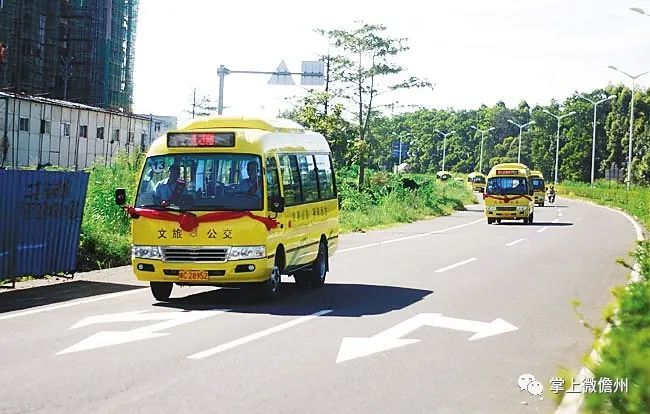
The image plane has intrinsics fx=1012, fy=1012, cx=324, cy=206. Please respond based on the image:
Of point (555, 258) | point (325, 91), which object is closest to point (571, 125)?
point (325, 91)

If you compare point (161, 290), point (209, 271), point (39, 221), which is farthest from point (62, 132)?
point (209, 271)

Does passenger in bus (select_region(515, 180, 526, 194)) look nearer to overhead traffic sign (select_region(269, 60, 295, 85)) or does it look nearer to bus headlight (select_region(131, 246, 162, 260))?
overhead traffic sign (select_region(269, 60, 295, 85))

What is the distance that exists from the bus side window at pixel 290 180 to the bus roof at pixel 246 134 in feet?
0.54

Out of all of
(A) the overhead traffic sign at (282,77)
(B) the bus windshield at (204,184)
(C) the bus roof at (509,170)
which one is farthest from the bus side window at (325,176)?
(C) the bus roof at (509,170)

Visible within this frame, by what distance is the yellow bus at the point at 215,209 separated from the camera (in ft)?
43.1

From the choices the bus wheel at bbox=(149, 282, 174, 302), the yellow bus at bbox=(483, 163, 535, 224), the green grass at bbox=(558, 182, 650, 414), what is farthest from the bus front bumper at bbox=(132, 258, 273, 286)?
the yellow bus at bbox=(483, 163, 535, 224)

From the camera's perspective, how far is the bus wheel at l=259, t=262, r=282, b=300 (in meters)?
13.7

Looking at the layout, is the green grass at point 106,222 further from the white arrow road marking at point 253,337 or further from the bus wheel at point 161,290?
the white arrow road marking at point 253,337

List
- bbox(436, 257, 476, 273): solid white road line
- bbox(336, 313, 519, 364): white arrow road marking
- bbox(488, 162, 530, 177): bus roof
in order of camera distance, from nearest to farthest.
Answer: bbox(336, 313, 519, 364): white arrow road marking → bbox(436, 257, 476, 273): solid white road line → bbox(488, 162, 530, 177): bus roof

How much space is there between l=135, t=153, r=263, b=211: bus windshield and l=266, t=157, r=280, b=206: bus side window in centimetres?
15

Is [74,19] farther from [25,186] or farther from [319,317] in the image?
[319,317]

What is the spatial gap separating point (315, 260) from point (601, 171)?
333 feet

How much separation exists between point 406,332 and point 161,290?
419 centimetres

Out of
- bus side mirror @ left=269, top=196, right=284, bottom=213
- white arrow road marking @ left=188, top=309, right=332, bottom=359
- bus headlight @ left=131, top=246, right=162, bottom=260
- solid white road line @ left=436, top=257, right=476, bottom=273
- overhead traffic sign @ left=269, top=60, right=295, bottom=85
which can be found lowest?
white arrow road marking @ left=188, top=309, right=332, bottom=359
